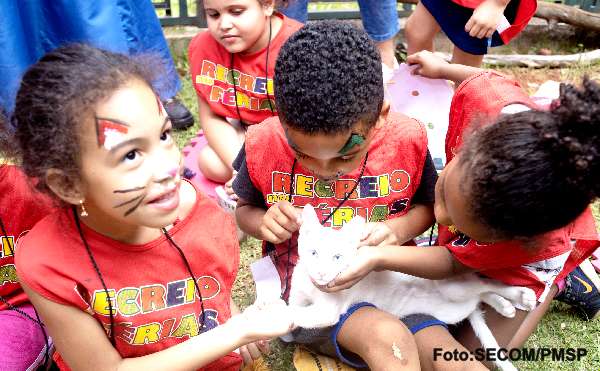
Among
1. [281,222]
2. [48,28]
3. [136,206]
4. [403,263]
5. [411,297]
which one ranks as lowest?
[411,297]

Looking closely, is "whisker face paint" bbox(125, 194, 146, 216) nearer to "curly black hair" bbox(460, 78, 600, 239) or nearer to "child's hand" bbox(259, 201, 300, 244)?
"child's hand" bbox(259, 201, 300, 244)

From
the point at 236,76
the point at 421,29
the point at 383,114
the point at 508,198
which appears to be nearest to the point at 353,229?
the point at 383,114

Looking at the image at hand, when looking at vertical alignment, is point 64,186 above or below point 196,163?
above

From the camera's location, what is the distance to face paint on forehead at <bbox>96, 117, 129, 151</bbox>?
48.1 inches

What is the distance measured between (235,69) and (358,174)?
0.99 m

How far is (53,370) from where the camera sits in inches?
72.0

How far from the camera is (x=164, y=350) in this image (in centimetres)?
148

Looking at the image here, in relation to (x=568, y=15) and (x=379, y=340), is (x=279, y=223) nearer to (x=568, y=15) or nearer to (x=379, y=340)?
(x=379, y=340)

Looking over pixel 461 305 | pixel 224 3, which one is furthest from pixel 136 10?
pixel 461 305

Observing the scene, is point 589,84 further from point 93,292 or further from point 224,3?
point 224,3

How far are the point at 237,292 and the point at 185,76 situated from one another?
1.99 m

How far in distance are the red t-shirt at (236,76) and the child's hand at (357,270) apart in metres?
1.06

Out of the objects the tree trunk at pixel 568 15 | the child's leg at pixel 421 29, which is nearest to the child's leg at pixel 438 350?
the child's leg at pixel 421 29

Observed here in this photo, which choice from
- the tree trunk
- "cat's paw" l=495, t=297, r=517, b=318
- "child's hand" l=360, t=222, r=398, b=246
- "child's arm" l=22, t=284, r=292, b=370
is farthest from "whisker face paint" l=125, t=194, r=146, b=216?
the tree trunk
